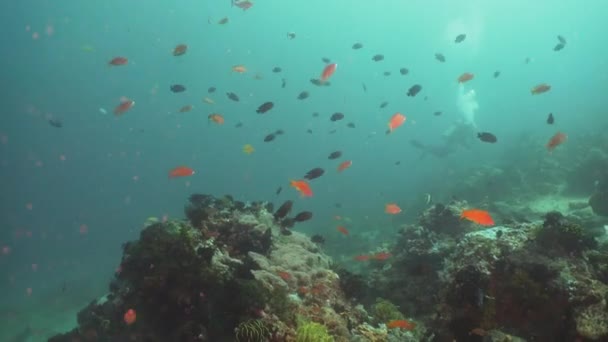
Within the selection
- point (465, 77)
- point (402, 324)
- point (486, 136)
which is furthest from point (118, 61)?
point (465, 77)

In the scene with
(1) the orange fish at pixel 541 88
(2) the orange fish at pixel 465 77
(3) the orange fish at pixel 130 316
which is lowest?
(3) the orange fish at pixel 130 316

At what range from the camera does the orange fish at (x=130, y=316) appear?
271 inches

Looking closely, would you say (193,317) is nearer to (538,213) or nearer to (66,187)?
(538,213)

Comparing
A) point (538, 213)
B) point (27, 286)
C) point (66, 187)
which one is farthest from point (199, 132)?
point (538, 213)

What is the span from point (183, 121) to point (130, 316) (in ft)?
368

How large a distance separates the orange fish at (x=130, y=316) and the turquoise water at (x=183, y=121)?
2364 cm

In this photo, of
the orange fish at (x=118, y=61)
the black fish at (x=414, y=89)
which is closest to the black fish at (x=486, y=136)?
the black fish at (x=414, y=89)

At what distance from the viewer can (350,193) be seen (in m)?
54.2

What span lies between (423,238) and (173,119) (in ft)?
358

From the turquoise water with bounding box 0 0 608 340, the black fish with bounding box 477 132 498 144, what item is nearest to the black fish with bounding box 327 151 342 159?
the black fish with bounding box 477 132 498 144

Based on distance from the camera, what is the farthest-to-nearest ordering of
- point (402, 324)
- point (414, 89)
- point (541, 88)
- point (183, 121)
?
point (183, 121) → point (541, 88) → point (414, 89) → point (402, 324)

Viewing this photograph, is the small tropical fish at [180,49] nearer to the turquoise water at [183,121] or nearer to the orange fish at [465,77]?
the orange fish at [465,77]

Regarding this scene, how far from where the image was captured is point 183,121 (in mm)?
112625

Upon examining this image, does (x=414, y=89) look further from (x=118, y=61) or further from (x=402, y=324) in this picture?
(x=118, y=61)
